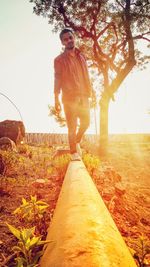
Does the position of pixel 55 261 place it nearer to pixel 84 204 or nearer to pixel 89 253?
pixel 89 253

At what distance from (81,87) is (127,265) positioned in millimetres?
4254

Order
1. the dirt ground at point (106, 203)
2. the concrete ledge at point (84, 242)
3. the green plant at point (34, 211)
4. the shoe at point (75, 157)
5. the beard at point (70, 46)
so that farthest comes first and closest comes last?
the beard at point (70, 46), the shoe at point (75, 157), the dirt ground at point (106, 203), the green plant at point (34, 211), the concrete ledge at point (84, 242)

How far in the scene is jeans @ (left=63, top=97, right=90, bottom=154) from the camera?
477 centimetres

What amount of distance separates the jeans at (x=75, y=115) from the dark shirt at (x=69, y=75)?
4.6 inches

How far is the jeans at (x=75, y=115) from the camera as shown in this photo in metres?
4.77

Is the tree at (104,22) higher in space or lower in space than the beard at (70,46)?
higher

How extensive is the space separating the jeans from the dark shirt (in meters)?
0.12

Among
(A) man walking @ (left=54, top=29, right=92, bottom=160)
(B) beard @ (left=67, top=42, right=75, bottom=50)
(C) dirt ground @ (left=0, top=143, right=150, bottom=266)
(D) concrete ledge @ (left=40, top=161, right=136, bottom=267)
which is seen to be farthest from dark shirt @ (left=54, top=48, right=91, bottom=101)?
(D) concrete ledge @ (left=40, top=161, right=136, bottom=267)

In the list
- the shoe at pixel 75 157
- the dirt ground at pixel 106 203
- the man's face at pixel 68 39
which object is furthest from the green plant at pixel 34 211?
the man's face at pixel 68 39

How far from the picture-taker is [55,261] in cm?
98

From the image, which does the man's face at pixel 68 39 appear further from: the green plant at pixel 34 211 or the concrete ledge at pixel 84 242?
the concrete ledge at pixel 84 242

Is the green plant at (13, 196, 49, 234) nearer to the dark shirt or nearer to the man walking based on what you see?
the man walking

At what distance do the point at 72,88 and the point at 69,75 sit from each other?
257 millimetres

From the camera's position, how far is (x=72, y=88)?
16.0ft
